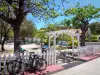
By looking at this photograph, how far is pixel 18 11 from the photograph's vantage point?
982 centimetres

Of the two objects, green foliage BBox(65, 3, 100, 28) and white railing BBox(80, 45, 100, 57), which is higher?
green foliage BBox(65, 3, 100, 28)

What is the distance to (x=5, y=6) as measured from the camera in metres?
9.81

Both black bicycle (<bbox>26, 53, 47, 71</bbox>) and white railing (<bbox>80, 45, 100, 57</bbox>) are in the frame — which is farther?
white railing (<bbox>80, 45, 100, 57</bbox>)

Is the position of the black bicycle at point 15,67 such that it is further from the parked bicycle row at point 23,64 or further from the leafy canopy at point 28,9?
the leafy canopy at point 28,9

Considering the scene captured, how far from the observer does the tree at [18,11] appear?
31.3ft

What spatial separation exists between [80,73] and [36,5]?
15.9ft

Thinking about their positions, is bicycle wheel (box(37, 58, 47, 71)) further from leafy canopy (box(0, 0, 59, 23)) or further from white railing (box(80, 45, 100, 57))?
white railing (box(80, 45, 100, 57))

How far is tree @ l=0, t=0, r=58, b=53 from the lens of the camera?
376 inches

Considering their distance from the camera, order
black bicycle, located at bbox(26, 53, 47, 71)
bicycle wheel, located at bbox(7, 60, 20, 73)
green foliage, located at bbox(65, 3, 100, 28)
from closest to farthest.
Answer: bicycle wheel, located at bbox(7, 60, 20, 73) < black bicycle, located at bbox(26, 53, 47, 71) < green foliage, located at bbox(65, 3, 100, 28)

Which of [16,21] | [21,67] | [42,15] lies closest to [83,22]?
[42,15]

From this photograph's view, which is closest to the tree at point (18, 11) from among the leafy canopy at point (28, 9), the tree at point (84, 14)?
the leafy canopy at point (28, 9)

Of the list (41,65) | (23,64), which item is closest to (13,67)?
(23,64)

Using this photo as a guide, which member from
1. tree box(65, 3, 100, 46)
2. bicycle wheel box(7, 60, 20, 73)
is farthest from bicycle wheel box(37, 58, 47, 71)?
tree box(65, 3, 100, 46)

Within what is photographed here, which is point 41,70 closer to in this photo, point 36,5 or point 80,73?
point 80,73
